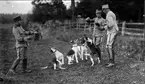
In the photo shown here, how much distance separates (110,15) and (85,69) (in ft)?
6.30

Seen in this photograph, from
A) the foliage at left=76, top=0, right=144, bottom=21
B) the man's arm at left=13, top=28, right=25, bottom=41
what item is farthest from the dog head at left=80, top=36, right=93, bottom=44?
the foliage at left=76, top=0, right=144, bottom=21

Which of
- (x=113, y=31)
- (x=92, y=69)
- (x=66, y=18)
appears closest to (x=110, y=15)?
(x=113, y=31)

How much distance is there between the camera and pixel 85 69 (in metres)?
7.18

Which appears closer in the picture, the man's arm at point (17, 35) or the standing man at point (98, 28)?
the man's arm at point (17, 35)

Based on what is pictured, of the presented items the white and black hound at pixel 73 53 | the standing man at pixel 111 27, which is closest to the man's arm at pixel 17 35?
the white and black hound at pixel 73 53

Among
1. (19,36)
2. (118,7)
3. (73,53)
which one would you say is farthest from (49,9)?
(19,36)

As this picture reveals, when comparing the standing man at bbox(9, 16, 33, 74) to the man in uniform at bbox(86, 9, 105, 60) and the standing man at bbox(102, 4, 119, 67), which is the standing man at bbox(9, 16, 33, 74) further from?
the standing man at bbox(102, 4, 119, 67)

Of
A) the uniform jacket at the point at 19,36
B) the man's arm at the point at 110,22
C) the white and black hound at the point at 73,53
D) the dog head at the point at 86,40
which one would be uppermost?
the man's arm at the point at 110,22

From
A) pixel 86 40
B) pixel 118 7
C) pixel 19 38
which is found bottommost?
pixel 86 40

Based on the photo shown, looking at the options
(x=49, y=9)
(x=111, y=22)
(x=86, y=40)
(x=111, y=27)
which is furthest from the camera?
(x=49, y=9)

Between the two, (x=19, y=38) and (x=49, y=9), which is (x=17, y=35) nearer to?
(x=19, y=38)

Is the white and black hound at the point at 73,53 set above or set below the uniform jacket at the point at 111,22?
below

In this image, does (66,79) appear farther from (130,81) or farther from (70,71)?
(130,81)

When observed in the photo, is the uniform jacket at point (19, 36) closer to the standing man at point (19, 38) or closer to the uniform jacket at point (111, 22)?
the standing man at point (19, 38)
